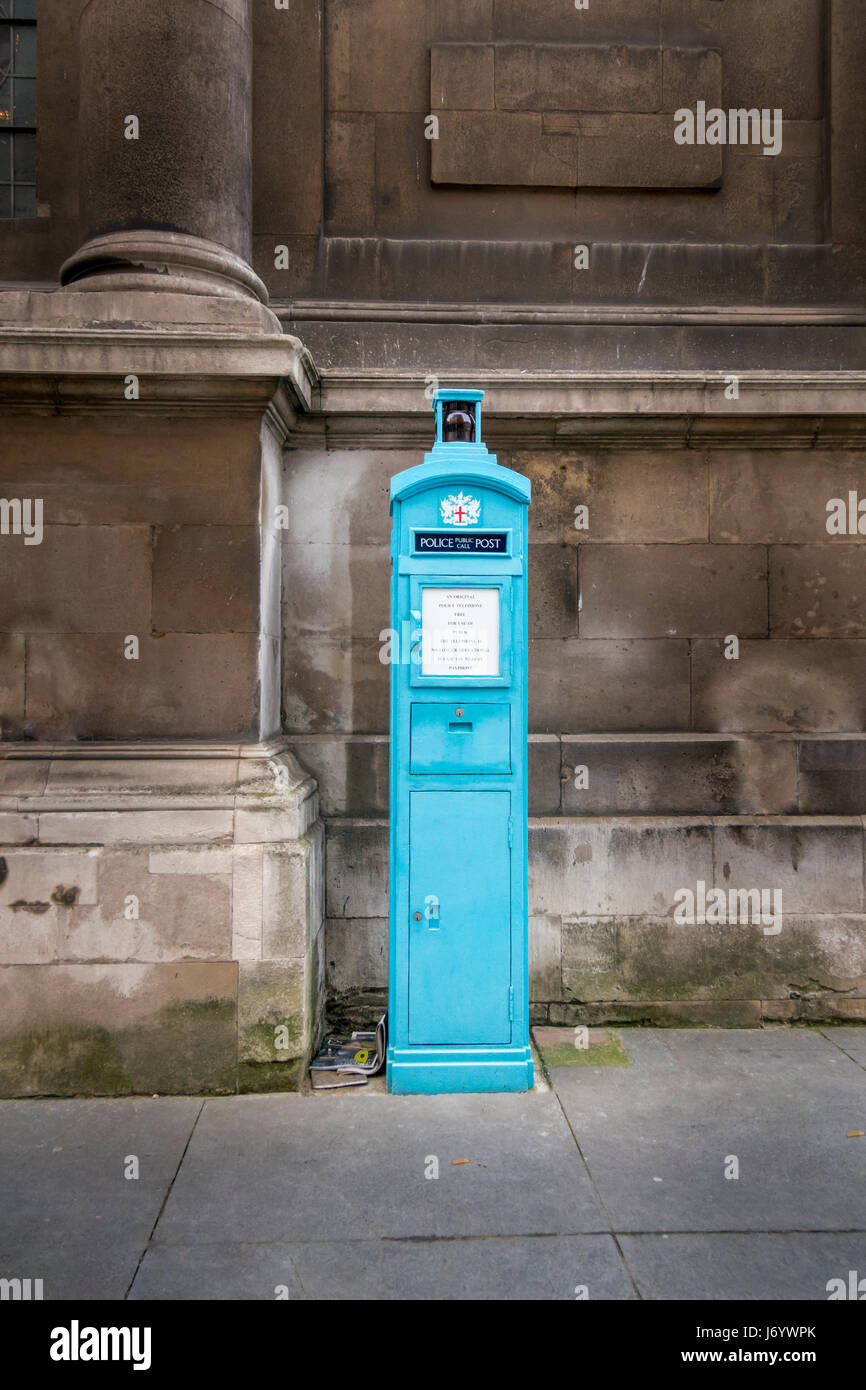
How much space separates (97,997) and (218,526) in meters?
2.32

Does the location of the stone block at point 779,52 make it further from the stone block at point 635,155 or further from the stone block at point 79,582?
the stone block at point 79,582

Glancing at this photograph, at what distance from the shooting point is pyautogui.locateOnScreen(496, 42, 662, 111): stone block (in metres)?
5.72

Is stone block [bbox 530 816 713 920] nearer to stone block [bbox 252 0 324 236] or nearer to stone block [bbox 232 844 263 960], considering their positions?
stone block [bbox 232 844 263 960]

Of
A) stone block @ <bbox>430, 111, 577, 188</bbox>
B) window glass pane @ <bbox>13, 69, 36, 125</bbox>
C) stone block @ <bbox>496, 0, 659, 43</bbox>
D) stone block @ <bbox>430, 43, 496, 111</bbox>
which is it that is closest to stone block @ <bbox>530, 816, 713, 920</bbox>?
stone block @ <bbox>430, 111, 577, 188</bbox>

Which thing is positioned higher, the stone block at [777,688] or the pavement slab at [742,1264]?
the stone block at [777,688]

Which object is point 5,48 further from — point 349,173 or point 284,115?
point 349,173

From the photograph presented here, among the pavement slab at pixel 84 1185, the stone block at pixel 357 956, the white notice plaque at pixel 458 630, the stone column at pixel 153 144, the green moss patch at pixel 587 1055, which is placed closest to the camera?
the pavement slab at pixel 84 1185

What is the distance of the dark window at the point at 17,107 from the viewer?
5871 mm

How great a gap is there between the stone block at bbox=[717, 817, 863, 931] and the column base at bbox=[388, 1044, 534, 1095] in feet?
5.53

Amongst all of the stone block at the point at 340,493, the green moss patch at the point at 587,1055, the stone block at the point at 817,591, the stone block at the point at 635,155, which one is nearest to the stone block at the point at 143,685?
the stone block at the point at 340,493

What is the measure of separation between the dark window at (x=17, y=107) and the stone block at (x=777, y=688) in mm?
5164

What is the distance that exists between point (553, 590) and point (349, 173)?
2.98 m

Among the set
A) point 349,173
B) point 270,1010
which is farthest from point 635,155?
point 270,1010

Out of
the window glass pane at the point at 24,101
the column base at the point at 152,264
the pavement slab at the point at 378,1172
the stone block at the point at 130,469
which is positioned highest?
the window glass pane at the point at 24,101
